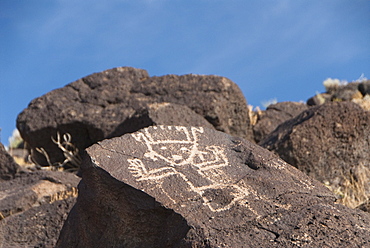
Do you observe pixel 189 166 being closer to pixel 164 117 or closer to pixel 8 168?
pixel 164 117

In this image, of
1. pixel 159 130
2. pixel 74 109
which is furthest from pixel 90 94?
pixel 159 130

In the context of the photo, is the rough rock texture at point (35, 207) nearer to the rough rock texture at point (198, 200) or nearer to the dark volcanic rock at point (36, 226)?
the dark volcanic rock at point (36, 226)

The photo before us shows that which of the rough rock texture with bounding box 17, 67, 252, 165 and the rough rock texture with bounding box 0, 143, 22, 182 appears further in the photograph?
the rough rock texture with bounding box 17, 67, 252, 165

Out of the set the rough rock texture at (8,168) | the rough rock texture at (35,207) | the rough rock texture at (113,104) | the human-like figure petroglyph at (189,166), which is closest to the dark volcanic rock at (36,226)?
the rough rock texture at (35,207)

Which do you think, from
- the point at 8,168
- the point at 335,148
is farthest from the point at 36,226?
the point at 335,148

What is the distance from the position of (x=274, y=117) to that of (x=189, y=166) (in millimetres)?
7571

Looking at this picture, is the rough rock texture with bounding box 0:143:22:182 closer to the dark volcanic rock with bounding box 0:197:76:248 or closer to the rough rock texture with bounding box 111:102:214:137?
the dark volcanic rock with bounding box 0:197:76:248

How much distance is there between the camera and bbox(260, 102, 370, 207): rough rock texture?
7.02 metres

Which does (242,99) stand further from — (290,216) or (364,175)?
(290,216)

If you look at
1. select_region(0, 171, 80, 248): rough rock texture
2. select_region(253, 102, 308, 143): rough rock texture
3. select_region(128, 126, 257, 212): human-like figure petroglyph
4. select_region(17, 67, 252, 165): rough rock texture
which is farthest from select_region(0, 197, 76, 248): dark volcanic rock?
select_region(253, 102, 308, 143): rough rock texture

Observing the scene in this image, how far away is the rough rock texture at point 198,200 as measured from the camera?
347 centimetres

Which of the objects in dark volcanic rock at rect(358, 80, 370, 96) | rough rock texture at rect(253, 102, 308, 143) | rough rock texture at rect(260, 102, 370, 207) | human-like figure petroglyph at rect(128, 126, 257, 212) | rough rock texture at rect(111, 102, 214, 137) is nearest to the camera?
human-like figure petroglyph at rect(128, 126, 257, 212)

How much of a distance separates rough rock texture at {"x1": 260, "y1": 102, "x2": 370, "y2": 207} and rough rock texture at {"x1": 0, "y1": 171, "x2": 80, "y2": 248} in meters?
2.64

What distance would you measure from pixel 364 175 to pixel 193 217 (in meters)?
4.22
